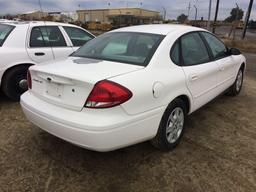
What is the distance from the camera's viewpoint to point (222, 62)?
4.42 metres

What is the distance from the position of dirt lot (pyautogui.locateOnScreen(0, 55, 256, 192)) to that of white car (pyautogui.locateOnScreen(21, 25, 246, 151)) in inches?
12.1

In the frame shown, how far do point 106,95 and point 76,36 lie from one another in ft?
12.3

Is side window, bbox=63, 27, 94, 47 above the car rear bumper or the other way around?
above

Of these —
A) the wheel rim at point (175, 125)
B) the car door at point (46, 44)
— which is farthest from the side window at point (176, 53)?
the car door at point (46, 44)

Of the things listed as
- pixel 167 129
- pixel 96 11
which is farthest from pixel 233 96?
pixel 96 11

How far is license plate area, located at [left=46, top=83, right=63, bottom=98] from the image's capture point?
8.93 ft

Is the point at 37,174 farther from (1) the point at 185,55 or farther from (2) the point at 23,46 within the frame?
(2) the point at 23,46

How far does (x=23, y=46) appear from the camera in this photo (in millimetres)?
4891

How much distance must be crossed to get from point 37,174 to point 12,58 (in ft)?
8.78

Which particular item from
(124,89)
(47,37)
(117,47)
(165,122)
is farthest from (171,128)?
(47,37)

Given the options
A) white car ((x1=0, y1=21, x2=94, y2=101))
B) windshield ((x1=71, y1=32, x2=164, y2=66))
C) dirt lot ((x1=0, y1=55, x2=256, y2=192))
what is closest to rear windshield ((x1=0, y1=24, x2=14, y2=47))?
white car ((x1=0, y1=21, x2=94, y2=101))

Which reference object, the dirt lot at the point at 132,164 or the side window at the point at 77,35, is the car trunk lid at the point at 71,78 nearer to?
the dirt lot at the point at 132,164

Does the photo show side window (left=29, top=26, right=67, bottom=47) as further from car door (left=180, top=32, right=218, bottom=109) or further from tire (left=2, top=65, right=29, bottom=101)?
car door (left=180, top=32, right=218, bottom=109)

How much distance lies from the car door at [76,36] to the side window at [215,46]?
8.88 feet
